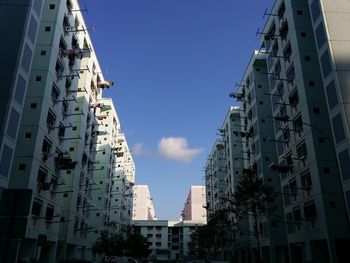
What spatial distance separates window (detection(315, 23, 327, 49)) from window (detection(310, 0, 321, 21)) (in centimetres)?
151

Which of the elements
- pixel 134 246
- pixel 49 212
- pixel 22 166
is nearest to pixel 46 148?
pixel 22 166

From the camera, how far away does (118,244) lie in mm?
65938

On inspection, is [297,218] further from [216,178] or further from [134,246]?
[216,178]

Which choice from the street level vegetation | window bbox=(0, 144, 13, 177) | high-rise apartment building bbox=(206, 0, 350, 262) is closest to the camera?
window bbox=(0, 144, 13, 177)

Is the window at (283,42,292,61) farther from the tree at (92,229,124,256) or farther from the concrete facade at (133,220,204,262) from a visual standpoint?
the concrete facade at (133,220,204,262)

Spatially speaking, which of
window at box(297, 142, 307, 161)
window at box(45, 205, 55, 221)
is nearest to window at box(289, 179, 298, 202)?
window at box(297, 142, 307, 161)

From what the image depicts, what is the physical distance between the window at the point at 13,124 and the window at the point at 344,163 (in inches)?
1032

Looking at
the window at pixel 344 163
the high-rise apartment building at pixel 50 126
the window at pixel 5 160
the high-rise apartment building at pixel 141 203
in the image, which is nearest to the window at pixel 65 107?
the high-rise apartment building at pixel 50 126

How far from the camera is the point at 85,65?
56.8 meters

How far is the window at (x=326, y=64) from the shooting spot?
3241 cm

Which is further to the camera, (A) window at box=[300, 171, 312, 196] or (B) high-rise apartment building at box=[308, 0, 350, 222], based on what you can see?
(A) window at box=[300, 171, 312, 196]

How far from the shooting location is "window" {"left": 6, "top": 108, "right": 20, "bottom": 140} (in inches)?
1033

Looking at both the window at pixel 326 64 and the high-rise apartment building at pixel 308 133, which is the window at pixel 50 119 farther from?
the window at pixel 326 64

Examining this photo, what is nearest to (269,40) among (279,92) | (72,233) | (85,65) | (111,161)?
(279,92)
